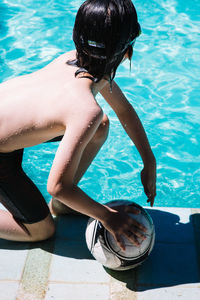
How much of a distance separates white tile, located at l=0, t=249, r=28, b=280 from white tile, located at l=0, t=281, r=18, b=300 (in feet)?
0.18

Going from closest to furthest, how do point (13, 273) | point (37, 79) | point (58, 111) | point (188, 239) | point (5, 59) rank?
1. point (58, 111)
2. point (37, 79)
3. point (13, 273)
4. point (188, 239)
5. point (5, 59)

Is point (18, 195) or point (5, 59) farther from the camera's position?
point (5, 59)

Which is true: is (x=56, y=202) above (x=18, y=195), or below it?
below

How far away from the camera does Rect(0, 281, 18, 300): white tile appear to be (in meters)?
3.21

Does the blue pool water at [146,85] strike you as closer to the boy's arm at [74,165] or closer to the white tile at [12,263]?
the white tile at [12,263]

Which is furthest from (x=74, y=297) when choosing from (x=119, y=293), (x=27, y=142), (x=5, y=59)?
(x=5, y=59)

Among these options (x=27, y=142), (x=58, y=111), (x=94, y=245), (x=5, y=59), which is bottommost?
(x=5, y=59)

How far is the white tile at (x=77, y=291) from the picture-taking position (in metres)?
3.21

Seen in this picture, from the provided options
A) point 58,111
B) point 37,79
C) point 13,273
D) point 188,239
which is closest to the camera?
point 58,111

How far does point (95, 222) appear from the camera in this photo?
3.30m

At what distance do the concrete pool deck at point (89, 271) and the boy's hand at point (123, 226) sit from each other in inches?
15.1

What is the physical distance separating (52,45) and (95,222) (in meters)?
4.72

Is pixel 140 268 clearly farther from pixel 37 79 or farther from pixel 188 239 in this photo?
pixel 37 79

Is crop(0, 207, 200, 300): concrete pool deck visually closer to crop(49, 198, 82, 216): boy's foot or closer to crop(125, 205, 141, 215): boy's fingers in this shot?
crop(49, 198, 82, 216): boy's foot
